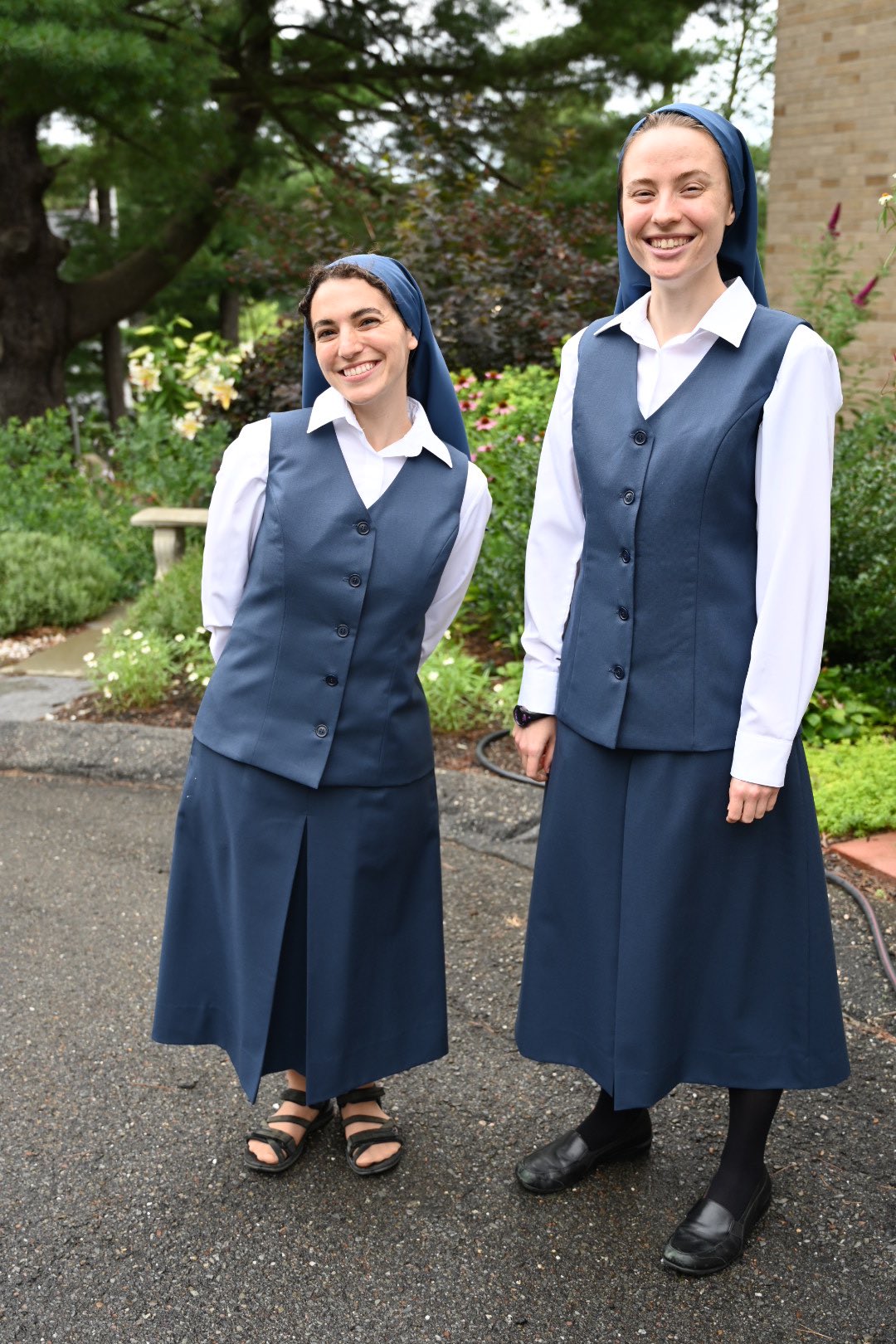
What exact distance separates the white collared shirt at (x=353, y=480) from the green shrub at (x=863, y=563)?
8.66 feet

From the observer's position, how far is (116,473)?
30.7 feet

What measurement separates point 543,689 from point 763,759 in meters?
0.47

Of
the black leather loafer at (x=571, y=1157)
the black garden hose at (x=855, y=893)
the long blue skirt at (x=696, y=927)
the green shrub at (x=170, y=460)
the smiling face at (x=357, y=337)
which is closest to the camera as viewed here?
the long blue skirt at (x=696, y=927)

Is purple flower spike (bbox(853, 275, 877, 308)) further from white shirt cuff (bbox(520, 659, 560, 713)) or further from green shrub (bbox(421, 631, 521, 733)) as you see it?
white shirt cuff (bbox(520, 659, 560, 713))

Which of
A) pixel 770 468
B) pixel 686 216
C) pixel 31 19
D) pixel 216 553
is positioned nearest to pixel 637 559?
pixel 770 468

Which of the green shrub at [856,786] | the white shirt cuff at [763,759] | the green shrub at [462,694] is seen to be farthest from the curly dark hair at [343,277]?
the green shrub at [462,694]

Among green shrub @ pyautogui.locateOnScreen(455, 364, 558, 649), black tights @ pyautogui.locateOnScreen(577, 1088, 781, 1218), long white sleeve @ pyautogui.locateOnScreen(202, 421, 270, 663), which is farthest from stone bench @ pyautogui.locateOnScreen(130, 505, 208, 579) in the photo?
black tights @ pyautogui.locateOnScreen(577, 1088, 781, 1218)

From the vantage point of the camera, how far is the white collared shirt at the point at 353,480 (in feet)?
7.76

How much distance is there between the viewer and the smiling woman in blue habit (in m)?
2.34

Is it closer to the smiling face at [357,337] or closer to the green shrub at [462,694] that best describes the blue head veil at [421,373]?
the smiling face at [357,337]

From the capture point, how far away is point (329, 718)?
235cm

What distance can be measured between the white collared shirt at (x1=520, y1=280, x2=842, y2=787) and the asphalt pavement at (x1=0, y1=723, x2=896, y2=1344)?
98cm

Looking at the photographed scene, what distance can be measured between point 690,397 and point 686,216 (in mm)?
290

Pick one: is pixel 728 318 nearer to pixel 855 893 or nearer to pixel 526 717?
pixel 526 717
